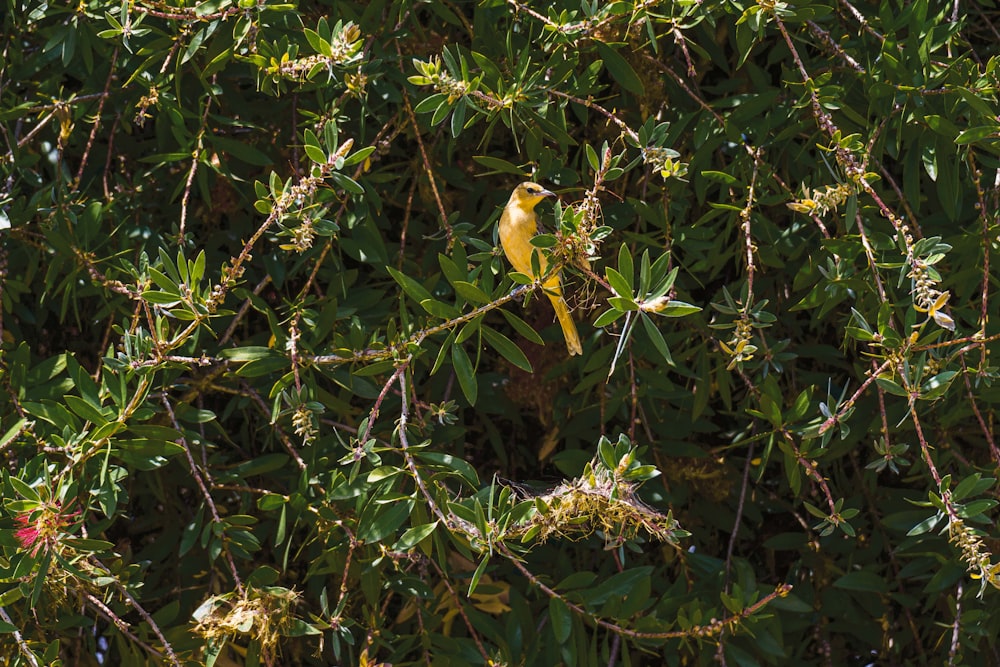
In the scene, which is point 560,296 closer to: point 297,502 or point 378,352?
point 378,352

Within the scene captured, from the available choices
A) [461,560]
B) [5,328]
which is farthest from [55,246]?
[461,560]

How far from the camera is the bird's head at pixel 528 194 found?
1.62 metres

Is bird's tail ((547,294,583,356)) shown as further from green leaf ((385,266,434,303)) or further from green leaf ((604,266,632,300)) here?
green leaf ((604,266,632,300))

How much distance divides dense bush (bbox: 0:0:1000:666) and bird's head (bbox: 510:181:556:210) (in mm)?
55

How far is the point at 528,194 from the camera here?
1.63 metres

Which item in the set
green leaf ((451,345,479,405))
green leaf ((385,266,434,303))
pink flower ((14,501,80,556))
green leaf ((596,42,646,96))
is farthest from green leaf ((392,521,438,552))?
green leaf ((596,42,646,96))

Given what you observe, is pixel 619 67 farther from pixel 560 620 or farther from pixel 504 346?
pixel 560 620

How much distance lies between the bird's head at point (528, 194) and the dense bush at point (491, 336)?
55 millimetres

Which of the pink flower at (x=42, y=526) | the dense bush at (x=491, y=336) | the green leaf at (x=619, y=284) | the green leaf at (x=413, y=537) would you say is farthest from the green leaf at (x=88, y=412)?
the green leaf at (x=619, y=284)

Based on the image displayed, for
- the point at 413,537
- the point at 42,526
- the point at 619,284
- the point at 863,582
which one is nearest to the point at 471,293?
the point at 619,284

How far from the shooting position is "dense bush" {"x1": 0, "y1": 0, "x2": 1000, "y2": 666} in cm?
141

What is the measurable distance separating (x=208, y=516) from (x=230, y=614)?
0.34 m

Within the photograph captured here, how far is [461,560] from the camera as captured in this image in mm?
1837

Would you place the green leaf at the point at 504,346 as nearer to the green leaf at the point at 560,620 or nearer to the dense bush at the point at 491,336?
the dense bush at the point at 491,336
